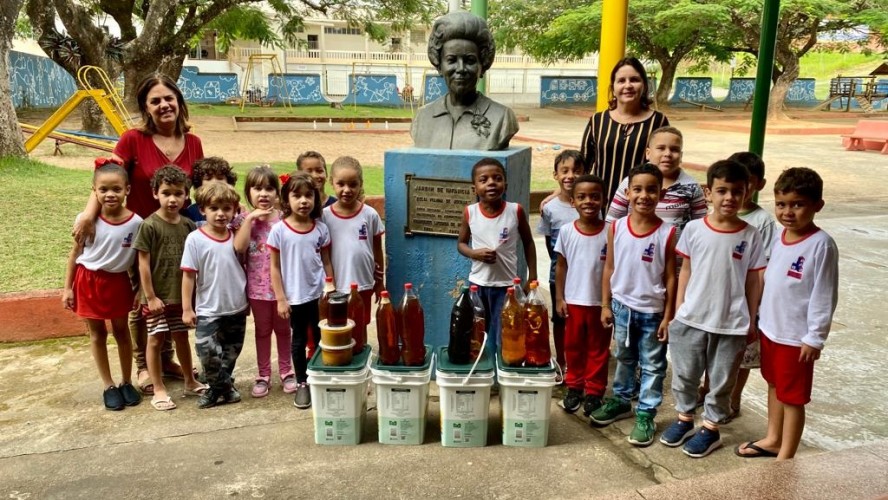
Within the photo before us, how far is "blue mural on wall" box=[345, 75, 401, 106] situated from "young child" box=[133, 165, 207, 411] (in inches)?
1165

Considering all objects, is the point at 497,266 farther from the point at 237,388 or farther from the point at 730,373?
the point at 237,388

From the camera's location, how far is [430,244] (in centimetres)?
404

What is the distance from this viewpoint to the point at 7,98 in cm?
1030

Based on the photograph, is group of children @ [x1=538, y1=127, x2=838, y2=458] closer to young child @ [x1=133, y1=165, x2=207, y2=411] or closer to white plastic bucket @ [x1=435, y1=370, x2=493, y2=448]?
white plastic bucket @ [x1=435, y1=370, x2=493, y2=448]

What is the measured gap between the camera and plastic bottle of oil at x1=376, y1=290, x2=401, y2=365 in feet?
10.6

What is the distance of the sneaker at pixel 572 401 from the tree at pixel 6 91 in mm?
9869

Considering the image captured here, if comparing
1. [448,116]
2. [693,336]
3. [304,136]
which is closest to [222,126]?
[304,136]

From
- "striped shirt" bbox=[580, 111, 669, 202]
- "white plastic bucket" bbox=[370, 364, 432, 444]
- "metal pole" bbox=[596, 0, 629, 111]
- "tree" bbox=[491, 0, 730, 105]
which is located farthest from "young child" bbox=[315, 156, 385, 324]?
"tree" bbox=[491, 0, 730, 105]

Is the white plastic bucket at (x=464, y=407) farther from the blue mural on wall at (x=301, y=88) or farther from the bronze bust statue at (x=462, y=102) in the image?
the blue mural on wall at (x=301, y=88)

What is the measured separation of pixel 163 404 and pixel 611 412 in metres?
2.38

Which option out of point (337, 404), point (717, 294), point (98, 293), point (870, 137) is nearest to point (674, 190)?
point (717, 294)

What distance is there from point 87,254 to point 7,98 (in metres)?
8.53

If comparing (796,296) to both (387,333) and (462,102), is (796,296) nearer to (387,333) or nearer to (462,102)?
(387,333)

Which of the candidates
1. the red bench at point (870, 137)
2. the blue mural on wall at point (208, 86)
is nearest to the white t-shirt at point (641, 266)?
the red bench at point (870, 137)
